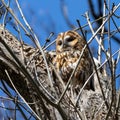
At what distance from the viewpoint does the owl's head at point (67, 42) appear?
4648mm

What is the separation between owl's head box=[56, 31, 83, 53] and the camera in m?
4.65

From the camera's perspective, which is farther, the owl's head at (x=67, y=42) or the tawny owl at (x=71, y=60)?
the owl's head at (x=67, y=42)

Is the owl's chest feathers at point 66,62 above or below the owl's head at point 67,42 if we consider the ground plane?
below

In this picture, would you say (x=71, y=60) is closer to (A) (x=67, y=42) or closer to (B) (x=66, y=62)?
(B) (x=66, y=62)

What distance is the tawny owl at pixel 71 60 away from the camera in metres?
4.11

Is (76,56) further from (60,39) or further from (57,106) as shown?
(57,106)

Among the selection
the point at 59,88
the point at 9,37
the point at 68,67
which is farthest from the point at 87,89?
the point at 59,88

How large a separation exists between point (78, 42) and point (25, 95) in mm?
1700

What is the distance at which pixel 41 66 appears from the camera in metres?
3.50

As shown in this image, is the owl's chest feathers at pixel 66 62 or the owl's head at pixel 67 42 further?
the owl's head at pixel 67 42

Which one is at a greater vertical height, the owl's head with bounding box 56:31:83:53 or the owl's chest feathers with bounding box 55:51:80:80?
the owl's head with bounding box 56:31:83:53

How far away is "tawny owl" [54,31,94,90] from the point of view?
4.11m

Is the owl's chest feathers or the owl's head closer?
the owl's chest feathers

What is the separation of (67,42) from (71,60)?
0.38 m
